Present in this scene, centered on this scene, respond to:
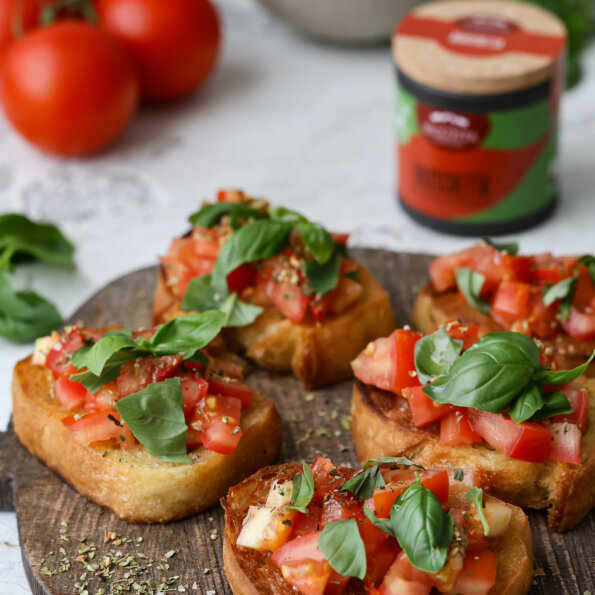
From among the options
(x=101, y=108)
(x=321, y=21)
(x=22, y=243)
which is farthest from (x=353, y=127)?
(x=22, y=243)

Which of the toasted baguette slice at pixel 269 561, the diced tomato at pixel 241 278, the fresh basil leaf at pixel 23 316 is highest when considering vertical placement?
the diced tomato at pixel 241 278

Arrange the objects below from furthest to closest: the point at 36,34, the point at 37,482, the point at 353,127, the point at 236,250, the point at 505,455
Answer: the point at 353,127 → the point at 36,34 → the point at 236,250 → the point at 37,482 → the point at 505,455

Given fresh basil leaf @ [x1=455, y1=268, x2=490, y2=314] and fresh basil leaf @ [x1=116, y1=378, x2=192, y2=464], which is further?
fresh basil leaf @ [x1=455, y1=268, x2=490, y2=314]

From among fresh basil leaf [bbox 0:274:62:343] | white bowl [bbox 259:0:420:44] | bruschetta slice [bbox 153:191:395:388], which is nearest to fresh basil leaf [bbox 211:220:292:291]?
bruschetta slice [bbox 153:191:395:388]

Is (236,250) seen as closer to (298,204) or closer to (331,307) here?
(331,307)

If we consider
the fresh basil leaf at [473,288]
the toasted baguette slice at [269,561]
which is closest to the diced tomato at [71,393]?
the toasted baguette slice at [269,561]

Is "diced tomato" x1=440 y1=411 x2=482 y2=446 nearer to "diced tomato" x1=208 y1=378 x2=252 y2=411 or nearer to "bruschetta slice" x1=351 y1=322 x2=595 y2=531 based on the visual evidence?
"bruschetta slice" x1=351 y1=322 x2=595 y2=531

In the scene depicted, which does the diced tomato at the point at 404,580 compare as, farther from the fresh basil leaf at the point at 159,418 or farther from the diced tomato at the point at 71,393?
the diced tomato at the point at 71,393
